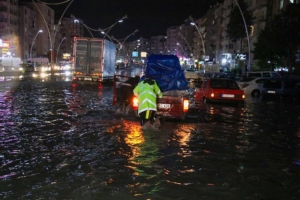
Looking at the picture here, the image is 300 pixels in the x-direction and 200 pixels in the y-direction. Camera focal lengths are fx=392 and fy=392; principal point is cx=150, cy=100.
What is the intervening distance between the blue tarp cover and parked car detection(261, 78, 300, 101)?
1408 cm

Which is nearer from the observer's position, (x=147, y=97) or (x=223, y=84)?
(x=147, y=97)

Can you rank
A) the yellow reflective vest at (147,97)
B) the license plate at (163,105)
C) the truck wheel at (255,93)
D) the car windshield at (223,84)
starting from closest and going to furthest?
1. the yellow reflective vest at (147,97)
2. the license plate at (163,105)
3. the car windshield at (223,84)
4. the truck wheel at (255,93)

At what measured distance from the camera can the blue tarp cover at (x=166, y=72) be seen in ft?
46.0

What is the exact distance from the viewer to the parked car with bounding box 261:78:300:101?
26.4m

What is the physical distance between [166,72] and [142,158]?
22.1 feet

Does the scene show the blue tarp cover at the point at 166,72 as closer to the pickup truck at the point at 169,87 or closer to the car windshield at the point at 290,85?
the pickup truck at the point at 169,87

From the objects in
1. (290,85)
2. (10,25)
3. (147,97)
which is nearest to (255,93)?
(290,85)

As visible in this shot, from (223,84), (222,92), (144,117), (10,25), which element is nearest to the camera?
(144,117)

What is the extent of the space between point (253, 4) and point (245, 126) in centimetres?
6013

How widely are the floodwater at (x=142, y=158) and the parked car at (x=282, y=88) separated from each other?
505 inches

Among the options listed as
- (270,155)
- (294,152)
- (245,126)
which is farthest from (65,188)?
(245,126)

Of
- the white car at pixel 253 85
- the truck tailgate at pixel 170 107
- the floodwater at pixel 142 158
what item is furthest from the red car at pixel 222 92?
the white car at pixel 253 85

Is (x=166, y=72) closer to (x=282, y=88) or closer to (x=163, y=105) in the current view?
(x=163, y=105)

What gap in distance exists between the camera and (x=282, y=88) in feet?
86.9
